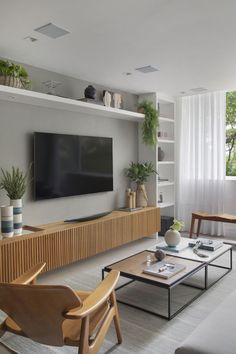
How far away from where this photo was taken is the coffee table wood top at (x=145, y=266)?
252 centimetres

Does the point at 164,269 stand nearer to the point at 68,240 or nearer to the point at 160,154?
the point at 68,240

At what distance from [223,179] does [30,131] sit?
331 cm

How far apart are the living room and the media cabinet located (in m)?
0.01

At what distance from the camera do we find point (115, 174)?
499 centimetres

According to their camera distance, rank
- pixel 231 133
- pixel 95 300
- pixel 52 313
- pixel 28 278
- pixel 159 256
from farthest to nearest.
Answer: pixel 231 133
pixel 159 256
pixel 28 278
pixel 95 300
pixel 52 313

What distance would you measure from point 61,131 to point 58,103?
0.48 meters

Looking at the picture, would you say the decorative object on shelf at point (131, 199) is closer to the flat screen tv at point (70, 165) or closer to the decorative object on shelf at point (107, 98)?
the flat screen tv at point (70, 165)

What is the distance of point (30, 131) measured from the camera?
3.73m

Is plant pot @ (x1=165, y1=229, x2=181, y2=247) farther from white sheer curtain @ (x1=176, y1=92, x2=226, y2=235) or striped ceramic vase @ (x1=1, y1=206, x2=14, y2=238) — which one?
white sheer curtain @ (x1=176, y1=92, x2=226, y2=235)

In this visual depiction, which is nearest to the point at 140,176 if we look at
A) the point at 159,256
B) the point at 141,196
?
the point at 141,196

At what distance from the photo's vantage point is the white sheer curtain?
534 cm

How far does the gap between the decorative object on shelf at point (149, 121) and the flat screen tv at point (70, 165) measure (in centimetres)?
69

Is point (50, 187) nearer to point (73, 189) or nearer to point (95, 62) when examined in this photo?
point (73, 189)

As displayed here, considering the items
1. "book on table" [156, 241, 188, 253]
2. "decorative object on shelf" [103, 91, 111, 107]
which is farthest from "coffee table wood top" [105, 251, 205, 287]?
"decorative object on shelf" [103, 91, 111, 107]
